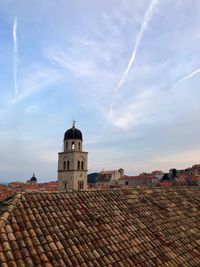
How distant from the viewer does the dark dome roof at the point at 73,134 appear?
4775 centimetres

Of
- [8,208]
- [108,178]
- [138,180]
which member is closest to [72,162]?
[8,208]

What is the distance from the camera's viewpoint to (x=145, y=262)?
7238 millimetres

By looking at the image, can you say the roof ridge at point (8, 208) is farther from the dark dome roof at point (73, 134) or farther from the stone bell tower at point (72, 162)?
the dark dome roof at point (73, 134)

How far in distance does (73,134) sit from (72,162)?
463 centimetres

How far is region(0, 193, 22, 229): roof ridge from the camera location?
642 cm

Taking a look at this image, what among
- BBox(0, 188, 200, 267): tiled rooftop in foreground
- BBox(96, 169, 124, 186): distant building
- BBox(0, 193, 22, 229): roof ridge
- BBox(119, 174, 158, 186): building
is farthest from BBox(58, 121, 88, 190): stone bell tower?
BBox(119, 174, 158, 186): building

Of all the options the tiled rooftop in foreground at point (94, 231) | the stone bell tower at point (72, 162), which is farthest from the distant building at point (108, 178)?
the tiled rooftop in foreground at point (94, 231)

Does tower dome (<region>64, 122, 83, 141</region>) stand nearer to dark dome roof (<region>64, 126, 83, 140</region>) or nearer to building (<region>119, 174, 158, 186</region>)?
dark dome roof (<region>64, 126, 83, 140</region>)

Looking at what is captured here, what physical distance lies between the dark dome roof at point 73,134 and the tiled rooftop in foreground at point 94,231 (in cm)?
3672

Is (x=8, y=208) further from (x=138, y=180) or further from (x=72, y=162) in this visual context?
(x=138, y=180)

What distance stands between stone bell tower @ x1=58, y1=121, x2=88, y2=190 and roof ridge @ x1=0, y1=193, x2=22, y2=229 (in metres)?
38.6

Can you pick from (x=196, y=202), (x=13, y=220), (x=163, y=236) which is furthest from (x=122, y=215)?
(x=196, y=202)

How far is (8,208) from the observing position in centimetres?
694

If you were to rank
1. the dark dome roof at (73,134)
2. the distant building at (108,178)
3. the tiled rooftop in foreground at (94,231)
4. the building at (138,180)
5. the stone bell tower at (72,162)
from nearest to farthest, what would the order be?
the tiled rooftop in foreground at (94,231) → the stone bell tower at (72,162) → the dark dome roof at (73,134) → the distant building at (108,178) → the building at (138,180)
